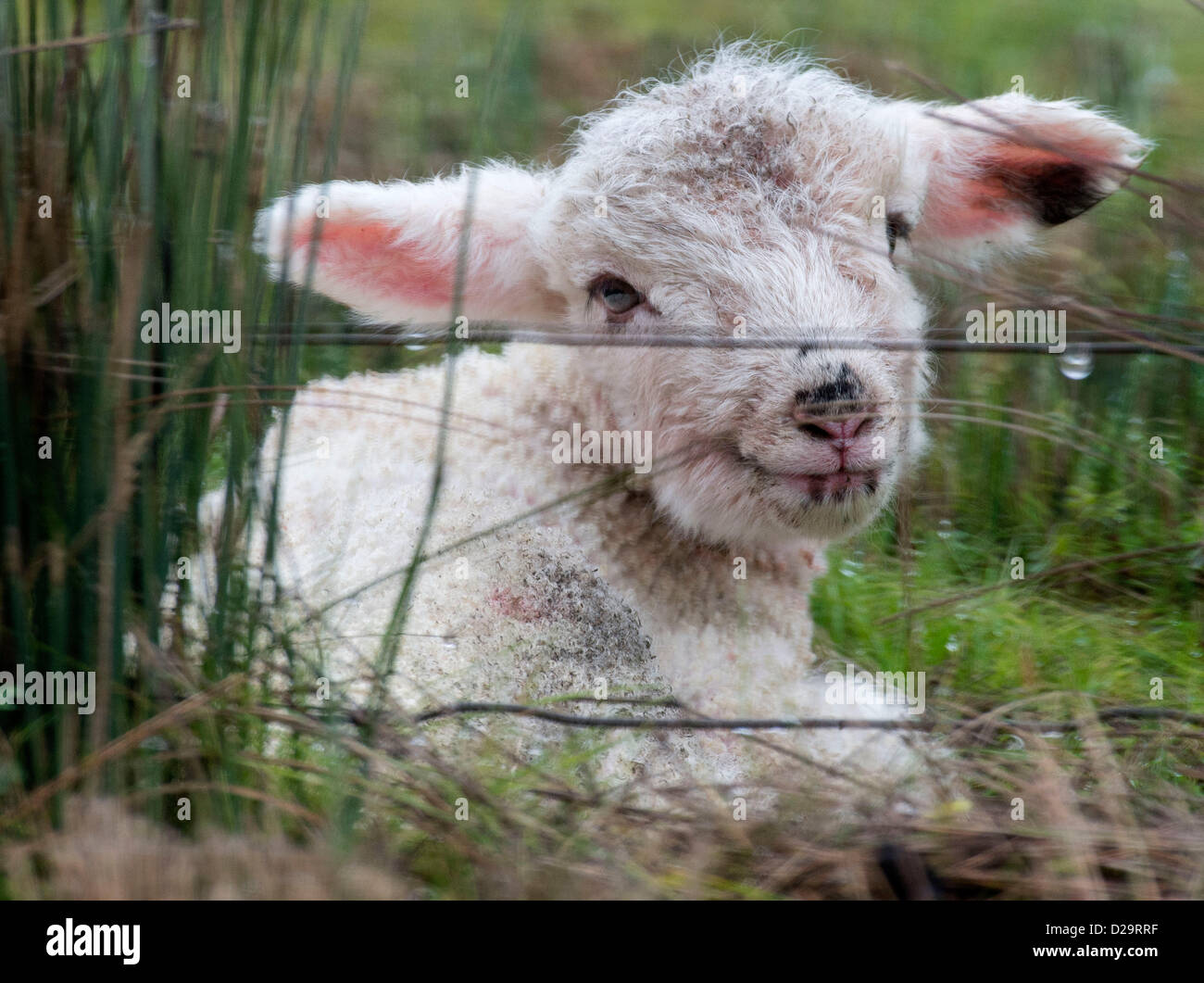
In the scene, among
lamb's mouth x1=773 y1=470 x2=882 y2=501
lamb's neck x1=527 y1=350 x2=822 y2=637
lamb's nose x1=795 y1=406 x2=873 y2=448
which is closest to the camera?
lamb's nose x1=795 y1=406 x2=873 y2=448

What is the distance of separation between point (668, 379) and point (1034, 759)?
1218 millimetres

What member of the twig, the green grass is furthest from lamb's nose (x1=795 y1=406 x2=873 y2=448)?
the twig

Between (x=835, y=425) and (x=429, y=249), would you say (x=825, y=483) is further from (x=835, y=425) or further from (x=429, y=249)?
(x=429, y=249)

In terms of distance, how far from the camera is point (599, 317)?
3178 mm

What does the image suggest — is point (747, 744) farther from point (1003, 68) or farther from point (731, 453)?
point (1003, 68)

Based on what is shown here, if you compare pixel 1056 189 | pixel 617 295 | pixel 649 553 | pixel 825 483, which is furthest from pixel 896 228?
pixel 649 553

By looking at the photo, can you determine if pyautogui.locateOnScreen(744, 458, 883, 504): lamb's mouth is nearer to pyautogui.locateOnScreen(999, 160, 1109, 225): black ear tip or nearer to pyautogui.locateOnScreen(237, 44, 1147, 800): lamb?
pyautogui.locateOnScreen(237, 44, 1147, 800): lamb

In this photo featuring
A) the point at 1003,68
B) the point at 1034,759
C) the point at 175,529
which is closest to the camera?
the point at 175,529

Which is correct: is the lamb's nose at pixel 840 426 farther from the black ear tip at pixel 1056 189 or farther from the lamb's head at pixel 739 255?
the black ear tip at pixel 1056 189

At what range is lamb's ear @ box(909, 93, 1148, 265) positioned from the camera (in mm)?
3191

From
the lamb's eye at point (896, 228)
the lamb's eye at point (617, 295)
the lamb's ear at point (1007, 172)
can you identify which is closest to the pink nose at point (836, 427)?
the lamb's eye at point (617, 295)
